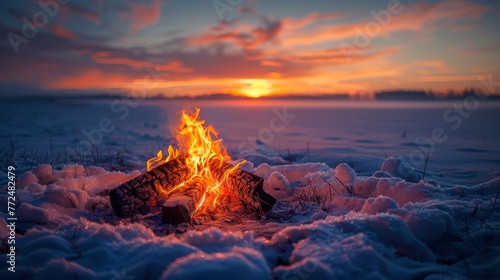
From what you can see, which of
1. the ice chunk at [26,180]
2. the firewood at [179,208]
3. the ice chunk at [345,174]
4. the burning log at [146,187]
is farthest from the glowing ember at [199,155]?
the ice chunk at [26,180]

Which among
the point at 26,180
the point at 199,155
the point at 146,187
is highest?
the point at 199,155

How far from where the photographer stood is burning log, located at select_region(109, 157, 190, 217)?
341 cm

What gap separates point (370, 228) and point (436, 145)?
7.88m

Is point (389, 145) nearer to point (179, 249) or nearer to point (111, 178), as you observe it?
point (111, 178)

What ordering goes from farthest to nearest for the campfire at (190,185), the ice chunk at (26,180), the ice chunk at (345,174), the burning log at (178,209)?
the ice chunk at (26,180)
the ice chunk at (345,174)
the campfire at (190,185)
the burning log at (178,209)

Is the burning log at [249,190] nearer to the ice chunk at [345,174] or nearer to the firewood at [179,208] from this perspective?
the firewood at [179,208]

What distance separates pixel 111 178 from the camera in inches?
184

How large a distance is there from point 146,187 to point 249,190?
117 centimetres

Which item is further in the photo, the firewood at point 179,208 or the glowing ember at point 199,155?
the glowing ember at point 199,155

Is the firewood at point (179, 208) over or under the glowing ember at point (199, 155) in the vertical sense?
under

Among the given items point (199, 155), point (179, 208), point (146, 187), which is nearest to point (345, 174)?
point (199, 155)

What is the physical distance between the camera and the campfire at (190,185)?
3.39 m

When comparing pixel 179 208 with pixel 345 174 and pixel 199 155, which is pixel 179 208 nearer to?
pixel 199 155

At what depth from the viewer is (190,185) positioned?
152 inches
